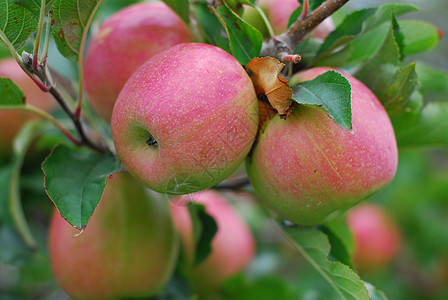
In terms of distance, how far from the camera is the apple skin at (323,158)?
0.59 m

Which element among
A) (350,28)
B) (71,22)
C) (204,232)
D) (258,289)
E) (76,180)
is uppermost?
(71,22)

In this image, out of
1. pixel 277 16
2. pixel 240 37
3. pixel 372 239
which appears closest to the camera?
pixel 240 37

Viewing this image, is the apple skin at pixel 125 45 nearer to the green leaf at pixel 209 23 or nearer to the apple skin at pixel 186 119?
the green leaf at pixel 209 23

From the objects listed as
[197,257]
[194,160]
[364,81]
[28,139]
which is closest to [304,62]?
[364,81]

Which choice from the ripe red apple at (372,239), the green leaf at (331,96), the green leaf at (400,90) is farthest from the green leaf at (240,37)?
the ripe red apple at (372,239)

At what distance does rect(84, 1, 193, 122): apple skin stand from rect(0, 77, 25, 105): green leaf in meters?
0.12

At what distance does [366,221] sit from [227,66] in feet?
4.85

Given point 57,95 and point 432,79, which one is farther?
point 432,79

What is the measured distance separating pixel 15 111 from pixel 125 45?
0.60 meters

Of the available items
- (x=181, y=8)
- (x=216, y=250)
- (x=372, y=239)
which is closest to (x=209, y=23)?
(x=181, y=8)

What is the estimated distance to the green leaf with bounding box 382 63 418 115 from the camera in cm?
69

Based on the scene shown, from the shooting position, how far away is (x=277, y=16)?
2.55 ft

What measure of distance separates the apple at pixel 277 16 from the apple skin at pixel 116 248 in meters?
0.41

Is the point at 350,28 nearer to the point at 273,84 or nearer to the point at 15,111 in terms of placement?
the point at 273,84
